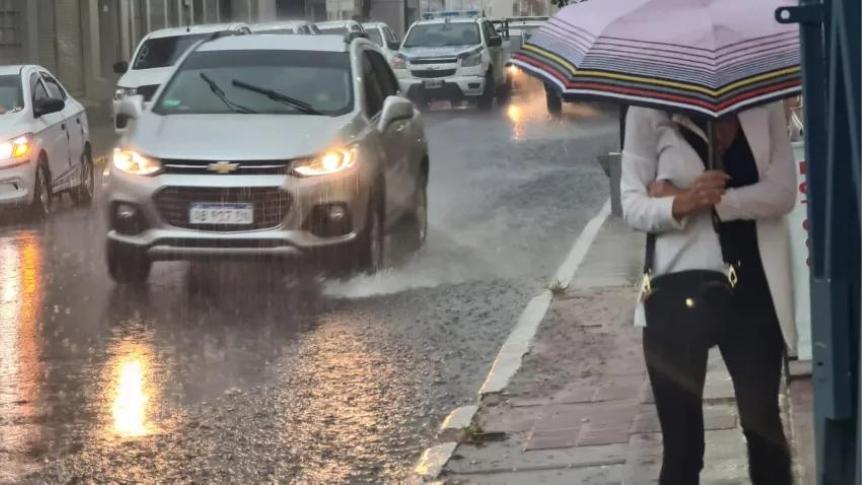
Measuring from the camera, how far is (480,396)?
7.53 metres

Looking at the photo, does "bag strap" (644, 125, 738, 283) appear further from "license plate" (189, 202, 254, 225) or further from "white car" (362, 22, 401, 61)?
"white car" (362, 22, 401, 61)

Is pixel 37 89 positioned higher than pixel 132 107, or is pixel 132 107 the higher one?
pixel 132 107

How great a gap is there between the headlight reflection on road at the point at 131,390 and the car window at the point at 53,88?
846 cm

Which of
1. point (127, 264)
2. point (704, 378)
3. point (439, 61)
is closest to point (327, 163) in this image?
point (127, 264)

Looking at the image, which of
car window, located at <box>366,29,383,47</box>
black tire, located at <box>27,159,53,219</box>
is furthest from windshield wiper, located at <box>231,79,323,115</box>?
car window, located at <box>366,29,383,47</box>

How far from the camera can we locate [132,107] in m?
11.4

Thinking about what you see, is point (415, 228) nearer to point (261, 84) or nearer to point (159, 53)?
point (261, 84)

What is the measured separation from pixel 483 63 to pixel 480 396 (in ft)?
82.8

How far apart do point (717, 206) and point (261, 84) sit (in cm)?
765

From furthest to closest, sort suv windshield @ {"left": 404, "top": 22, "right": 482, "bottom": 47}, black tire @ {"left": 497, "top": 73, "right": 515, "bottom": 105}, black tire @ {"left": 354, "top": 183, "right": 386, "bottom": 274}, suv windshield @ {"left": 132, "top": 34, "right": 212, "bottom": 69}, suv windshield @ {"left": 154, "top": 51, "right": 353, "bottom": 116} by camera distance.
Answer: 1. black tire @ {"left": 497, "top": 73, "right": 515, "bottom": 105}
2. suv windshield @ {"left": 404, "top": 22, "right": 482, "bottom": 47}
3. suv windshield @ {"left": 132, "top": 34, "right": 212, "bottom": 69}
4. suv windshield @ {"left": 154, "top": 51, "right": 353, "bottom": 116}
5. black tire @ {"left": 354, "top": 183, "right": 386, "bottom": 274}

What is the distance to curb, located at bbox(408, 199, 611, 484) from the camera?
6430 millimetres

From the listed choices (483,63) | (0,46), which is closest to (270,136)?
(483,63)

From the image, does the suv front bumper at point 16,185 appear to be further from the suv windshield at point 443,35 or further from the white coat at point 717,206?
the suv windshield at point 443,35

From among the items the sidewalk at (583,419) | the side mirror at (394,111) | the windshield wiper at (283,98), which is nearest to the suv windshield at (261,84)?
the windshield wiper at (283,98)
